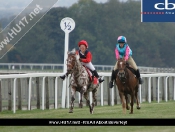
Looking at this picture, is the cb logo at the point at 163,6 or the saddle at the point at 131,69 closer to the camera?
the saddle at the point at 131,69

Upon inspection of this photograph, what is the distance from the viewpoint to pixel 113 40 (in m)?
56.2

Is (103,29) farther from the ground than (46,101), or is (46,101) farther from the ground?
(103,29)

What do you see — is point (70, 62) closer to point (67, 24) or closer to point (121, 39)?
point (121, 39)

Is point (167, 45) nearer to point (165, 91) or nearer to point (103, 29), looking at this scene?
point (103, 29)

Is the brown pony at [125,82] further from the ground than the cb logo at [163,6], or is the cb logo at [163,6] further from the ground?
the cb logo at [163,6]

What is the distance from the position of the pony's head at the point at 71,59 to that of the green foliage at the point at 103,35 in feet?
110

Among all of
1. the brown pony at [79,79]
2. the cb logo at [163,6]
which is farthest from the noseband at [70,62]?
the cb logo at [163,6]

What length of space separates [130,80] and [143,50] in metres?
37.5

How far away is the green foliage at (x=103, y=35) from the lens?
181ft

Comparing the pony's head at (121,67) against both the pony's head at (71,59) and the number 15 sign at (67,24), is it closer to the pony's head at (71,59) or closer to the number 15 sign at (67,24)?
the pony's head at (71,59)

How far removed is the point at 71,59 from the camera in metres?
19.1

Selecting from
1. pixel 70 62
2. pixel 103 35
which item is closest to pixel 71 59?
pixel 70 62

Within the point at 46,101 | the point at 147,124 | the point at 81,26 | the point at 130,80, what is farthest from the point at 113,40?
the point at 147,124

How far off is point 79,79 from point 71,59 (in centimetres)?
75
